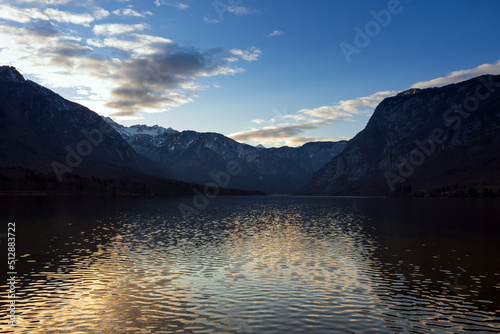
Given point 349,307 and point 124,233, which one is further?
point 124,233

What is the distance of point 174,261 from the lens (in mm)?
53250

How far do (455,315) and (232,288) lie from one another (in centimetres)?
2055

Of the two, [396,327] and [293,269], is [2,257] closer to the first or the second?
[293,269]

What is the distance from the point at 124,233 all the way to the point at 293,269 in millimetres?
48887

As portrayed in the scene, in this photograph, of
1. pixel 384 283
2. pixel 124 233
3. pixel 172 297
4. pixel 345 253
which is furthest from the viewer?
pixel 124 233

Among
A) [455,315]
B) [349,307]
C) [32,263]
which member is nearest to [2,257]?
[32,263]

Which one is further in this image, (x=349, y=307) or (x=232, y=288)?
(x=232, y=288)

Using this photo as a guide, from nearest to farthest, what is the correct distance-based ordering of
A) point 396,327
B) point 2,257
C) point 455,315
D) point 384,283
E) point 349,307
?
point 396,327, point 455,315, point 349,307, point 384,283, point 2,257

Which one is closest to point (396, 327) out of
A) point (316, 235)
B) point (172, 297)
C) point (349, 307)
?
point (349, 307)

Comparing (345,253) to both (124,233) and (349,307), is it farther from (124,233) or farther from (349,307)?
(124,233)

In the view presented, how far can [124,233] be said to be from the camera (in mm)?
84000

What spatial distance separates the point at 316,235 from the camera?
84938 mm

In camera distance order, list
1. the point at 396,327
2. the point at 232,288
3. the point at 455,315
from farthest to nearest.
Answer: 1. the point at 232,288
2. the point at 455,315
3. the point at 396,327

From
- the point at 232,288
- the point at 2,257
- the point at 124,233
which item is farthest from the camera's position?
the point at 124,233
